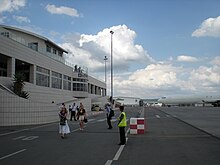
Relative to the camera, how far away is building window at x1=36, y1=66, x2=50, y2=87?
42375 mm

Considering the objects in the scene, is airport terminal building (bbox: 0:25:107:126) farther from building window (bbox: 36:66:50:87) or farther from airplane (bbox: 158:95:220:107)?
→ airplane (bbox: 158:95:220:107)

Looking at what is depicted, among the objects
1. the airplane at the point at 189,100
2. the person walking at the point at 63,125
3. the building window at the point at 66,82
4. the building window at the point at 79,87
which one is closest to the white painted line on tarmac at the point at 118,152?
the person walking at the point at 63,125

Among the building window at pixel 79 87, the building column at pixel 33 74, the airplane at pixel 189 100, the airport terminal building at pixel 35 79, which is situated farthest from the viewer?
the airplane at pixel 189 100

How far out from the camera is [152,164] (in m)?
8.22

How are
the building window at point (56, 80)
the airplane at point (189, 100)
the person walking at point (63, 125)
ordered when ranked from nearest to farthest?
the person walking at point (63, 125) → the building window at point (56, 80) → the airplane at point (189, 100)

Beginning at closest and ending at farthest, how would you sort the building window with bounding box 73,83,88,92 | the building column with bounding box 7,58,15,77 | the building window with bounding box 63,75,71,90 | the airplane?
the building column with bounding box 7,58,15,77 < the building window with bounding box 63,75,71,90 < the building window with bounding box 73,83,88,92 < the airplane

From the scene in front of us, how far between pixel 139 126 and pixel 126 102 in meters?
125

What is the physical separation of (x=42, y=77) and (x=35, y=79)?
10.0ft

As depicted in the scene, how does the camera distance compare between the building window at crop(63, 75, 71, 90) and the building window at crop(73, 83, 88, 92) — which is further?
the building window at crop(73, 83, 88, 92)

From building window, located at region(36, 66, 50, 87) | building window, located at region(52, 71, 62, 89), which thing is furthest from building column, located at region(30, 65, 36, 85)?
building window, located at region(52, 71, 62, 89)

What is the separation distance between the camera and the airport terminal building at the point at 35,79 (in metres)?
22.5

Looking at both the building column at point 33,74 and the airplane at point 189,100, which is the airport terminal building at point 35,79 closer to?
the building column at point 33,74

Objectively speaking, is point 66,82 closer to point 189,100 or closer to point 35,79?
point 35,79

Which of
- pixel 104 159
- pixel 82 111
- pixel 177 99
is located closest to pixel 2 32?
pixel 82 111
